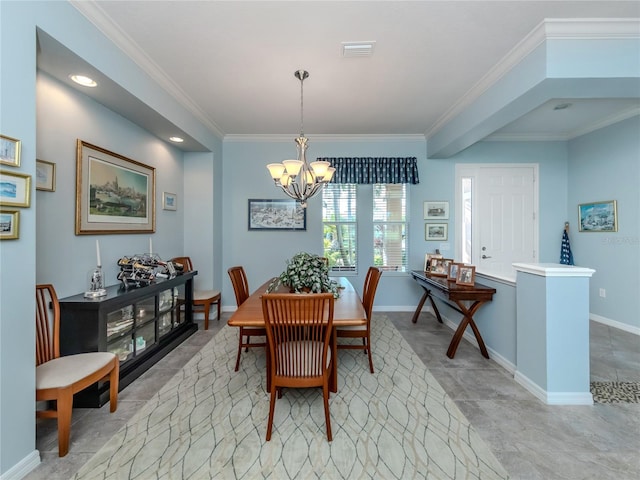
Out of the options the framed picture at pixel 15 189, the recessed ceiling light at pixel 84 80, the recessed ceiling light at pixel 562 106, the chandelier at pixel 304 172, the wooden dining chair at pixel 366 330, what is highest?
the recessed ceiling light at pixel 562 106

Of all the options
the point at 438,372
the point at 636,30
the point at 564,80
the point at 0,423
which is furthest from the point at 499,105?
the point at 0,423

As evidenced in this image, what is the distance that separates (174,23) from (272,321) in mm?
2249

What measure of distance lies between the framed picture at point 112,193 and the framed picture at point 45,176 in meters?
0.20

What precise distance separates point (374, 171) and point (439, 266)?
1726 millimetres

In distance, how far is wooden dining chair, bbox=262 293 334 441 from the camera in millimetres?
1607

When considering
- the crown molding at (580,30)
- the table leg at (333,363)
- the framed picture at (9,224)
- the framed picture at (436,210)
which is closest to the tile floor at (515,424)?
the table leg at (333,363)

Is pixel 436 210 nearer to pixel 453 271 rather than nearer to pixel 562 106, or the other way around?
pixel 453 271

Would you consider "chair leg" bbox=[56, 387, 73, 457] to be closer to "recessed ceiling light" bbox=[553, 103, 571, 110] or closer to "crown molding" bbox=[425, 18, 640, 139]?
"crown molding" bbox=[425, 18, 640, 139]

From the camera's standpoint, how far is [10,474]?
4.44 ft

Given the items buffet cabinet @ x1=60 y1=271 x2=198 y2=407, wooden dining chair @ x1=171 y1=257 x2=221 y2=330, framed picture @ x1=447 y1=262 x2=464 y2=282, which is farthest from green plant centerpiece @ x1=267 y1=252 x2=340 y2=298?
wooden dining chair @ x1=171 y1=257 x2=221 y2=330

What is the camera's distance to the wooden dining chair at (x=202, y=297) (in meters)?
3.54

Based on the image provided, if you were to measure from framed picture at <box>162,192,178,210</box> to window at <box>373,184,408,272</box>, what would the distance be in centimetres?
301

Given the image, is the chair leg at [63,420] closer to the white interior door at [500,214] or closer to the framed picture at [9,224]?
the framed picture at [9,224]

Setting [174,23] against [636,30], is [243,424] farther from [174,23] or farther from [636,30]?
[636,30]
